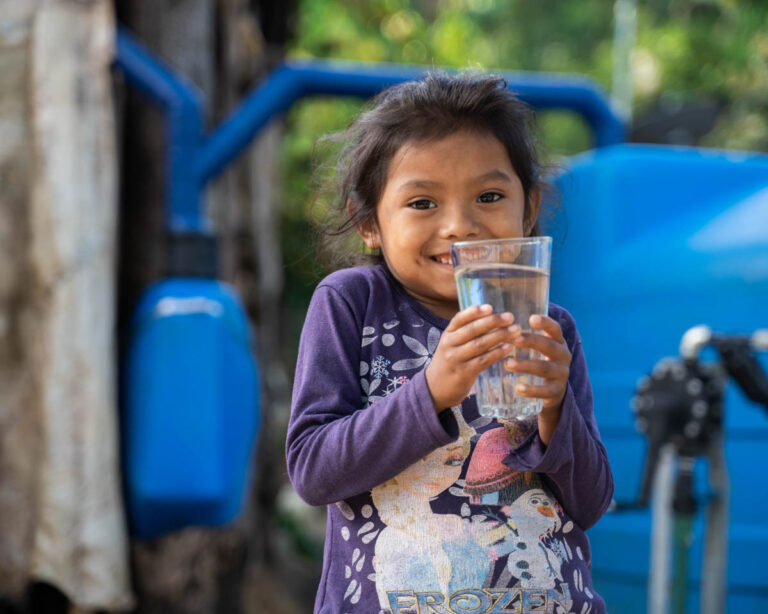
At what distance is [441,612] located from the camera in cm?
89

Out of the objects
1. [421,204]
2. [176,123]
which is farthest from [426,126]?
[176,123]

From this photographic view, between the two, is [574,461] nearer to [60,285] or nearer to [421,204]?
[421,204]

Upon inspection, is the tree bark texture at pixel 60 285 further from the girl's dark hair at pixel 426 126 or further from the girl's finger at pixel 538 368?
the girl's finger at pixel 538 368

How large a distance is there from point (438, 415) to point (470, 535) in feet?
0.40

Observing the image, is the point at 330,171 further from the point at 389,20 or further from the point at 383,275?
the point at 389,20

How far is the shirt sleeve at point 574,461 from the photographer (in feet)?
2.92

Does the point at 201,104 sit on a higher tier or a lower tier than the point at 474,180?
higher

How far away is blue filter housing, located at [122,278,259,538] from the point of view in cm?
213

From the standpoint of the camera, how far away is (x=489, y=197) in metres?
0.99

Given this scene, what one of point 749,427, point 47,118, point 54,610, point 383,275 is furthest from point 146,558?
point 383,275

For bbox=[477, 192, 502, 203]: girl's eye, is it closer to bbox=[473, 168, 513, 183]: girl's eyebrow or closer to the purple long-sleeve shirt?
bbox=[473, 168, 513, 183]: girl's eyebrow

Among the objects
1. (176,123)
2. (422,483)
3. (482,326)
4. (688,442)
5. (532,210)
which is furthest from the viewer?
(176,123)

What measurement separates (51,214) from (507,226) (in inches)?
59.0

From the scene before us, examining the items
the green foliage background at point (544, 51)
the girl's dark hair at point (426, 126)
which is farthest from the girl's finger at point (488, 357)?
the green foliage background at point (544, 51)
